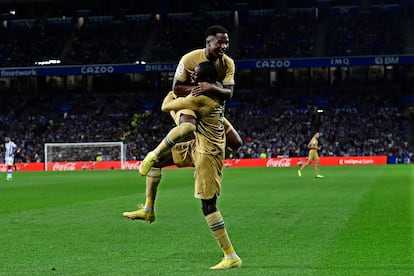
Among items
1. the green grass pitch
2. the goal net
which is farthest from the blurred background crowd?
the green grass pitch

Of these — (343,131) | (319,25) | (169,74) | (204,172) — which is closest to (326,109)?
(343,131)

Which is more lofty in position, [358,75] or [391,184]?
[358,75]

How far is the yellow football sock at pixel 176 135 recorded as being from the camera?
9.39m

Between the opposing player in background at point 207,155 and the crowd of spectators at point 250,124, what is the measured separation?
50391 mm

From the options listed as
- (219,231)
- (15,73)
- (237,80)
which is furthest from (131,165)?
(219,231)

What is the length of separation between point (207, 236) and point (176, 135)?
4349mm

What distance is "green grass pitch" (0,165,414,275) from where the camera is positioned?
381 inches

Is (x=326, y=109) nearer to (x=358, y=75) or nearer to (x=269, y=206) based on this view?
(x=358, y=75)

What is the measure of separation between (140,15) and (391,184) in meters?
50.2

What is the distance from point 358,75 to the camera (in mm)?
68062

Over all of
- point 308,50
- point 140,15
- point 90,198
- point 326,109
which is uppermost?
point 140,15

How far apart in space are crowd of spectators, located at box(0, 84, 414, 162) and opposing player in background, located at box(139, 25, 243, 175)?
50.6 meters

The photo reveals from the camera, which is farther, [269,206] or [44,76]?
[44,76]

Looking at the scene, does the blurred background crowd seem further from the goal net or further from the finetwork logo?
the finetwork logo
